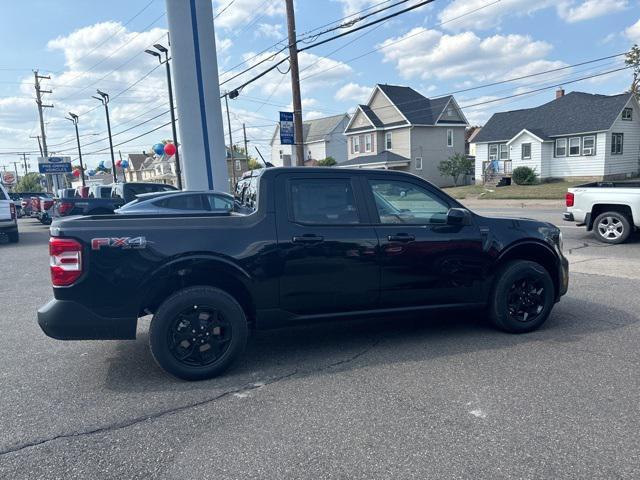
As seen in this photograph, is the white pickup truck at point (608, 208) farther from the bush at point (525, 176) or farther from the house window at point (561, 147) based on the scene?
the house window at point (561, 147)

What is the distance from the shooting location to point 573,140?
1246 inches

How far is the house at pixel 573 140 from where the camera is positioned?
100ft

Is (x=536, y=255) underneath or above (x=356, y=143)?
underneath

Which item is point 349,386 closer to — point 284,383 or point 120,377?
point 284,383

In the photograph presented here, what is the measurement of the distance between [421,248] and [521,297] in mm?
1284

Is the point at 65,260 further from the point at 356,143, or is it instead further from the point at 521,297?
the point at 356,143

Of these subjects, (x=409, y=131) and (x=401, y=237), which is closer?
(x=401, y=237)

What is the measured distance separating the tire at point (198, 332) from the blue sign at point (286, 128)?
38.9ft

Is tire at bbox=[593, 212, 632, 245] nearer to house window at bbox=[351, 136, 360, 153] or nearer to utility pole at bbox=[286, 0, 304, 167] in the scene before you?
utility pole at bbox=[286, 0, 304, 167]

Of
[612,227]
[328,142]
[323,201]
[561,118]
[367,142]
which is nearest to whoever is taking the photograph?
[323,201]

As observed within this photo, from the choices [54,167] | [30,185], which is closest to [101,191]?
[54,167]

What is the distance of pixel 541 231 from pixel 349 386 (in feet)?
8.71

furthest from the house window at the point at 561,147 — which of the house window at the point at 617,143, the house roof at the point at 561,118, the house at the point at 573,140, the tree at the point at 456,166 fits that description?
the tree at the point at 456,166

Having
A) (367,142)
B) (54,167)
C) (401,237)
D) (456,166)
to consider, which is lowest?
(401,237)
